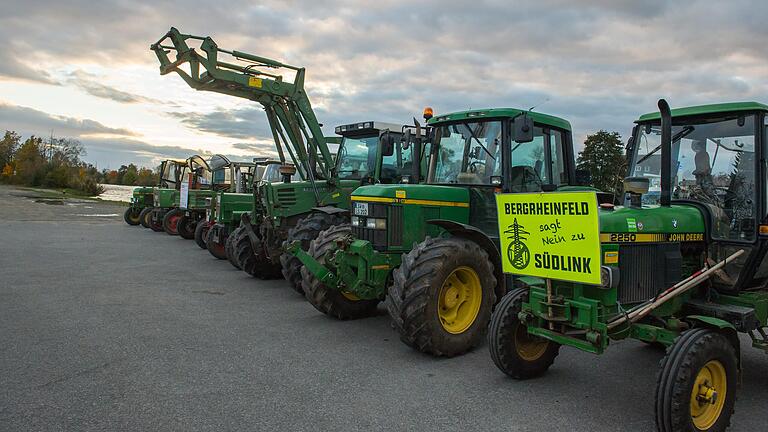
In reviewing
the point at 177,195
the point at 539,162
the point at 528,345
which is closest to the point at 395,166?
the point at 539,162

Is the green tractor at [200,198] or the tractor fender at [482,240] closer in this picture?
the tractor fender at [482,240]

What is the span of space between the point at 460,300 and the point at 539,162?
216 centimetres

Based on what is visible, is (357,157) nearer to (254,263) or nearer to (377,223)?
(254,263)

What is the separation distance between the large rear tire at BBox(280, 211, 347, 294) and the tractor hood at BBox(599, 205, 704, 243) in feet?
14.7

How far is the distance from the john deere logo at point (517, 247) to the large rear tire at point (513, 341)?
35 centimetres

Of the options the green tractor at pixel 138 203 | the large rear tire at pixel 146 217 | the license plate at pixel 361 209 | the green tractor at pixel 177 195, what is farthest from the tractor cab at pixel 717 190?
A: the green tractor at pixel 138 203

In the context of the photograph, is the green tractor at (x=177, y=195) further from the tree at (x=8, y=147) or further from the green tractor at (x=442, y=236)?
the tree at (x=8, y=147)

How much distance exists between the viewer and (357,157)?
1023 cm

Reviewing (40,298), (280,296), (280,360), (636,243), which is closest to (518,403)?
(636,243)

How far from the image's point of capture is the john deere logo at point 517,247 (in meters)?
4.40

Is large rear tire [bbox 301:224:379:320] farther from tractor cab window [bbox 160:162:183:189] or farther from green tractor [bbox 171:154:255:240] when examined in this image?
tractor cab window [bbox 160:162:183:189]

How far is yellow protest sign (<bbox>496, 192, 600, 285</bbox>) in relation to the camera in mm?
3945

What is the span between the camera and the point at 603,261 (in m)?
4.15

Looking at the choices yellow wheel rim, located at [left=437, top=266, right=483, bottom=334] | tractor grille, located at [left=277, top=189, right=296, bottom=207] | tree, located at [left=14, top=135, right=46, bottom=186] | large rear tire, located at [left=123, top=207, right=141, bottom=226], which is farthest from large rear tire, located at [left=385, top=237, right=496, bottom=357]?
tree, located at [left=14, top=135, right=46, bottom=186]
